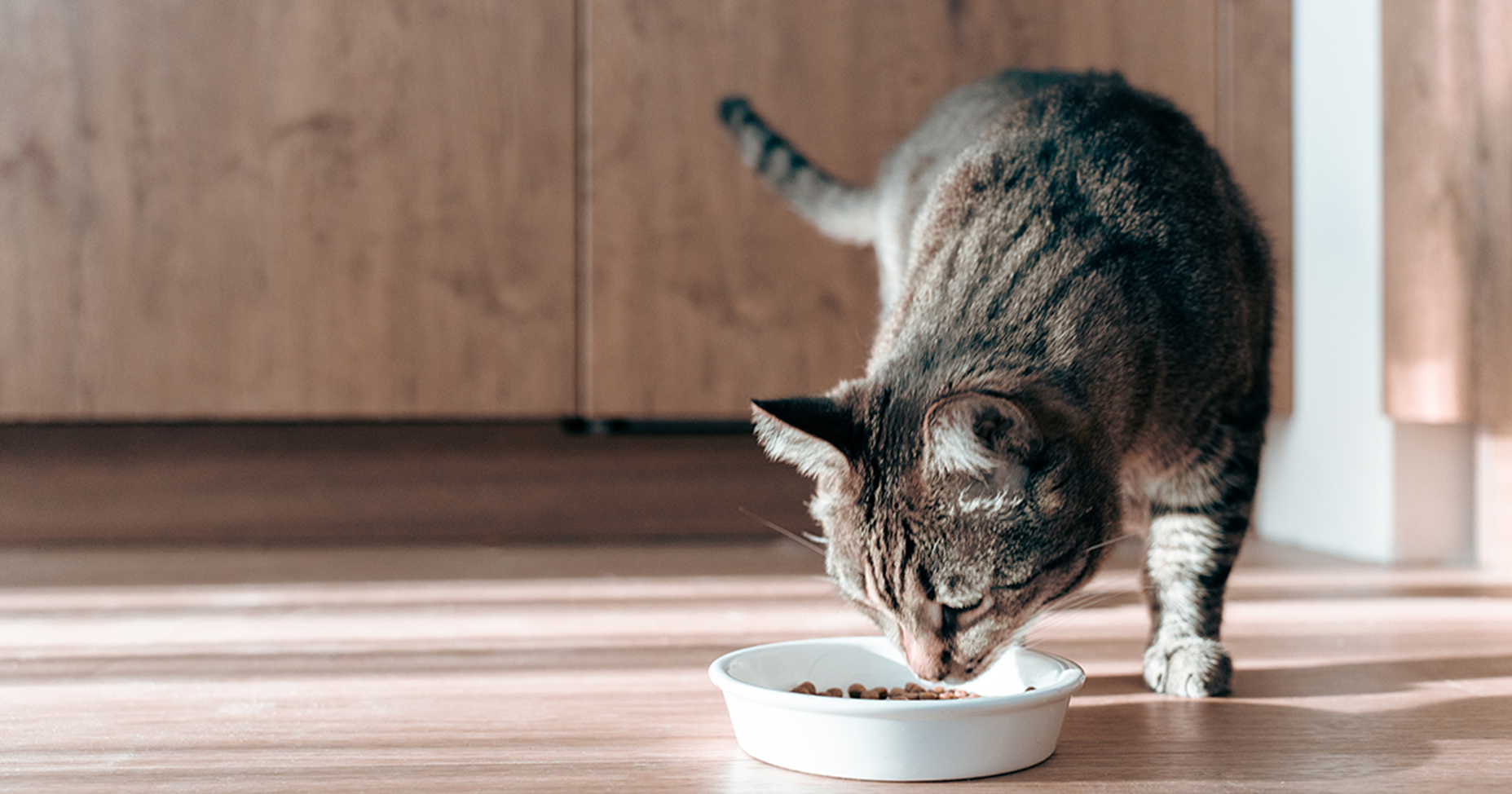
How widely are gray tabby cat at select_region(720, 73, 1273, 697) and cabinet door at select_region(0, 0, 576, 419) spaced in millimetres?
948

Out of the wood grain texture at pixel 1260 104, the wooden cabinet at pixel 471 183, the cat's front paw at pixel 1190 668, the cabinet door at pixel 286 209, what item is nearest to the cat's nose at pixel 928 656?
the cat's front paw at pixel 1190 668

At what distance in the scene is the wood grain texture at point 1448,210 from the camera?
5.20 ft

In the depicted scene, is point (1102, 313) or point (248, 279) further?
point (248, 279)

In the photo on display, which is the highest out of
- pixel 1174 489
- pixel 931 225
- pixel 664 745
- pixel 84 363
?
pixel 931 225

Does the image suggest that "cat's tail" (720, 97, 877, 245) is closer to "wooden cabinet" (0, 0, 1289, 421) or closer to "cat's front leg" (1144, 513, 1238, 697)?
"wooden cabinet" (0, 0, 1289, 421)

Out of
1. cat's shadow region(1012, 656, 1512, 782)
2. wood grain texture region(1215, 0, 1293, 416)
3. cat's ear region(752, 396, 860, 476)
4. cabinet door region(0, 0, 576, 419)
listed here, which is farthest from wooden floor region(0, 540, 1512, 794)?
wood grain texture region(1215, 0, 1293, 416)

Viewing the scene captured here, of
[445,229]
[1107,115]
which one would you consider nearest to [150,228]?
[445,229]

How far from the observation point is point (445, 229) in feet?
6.33

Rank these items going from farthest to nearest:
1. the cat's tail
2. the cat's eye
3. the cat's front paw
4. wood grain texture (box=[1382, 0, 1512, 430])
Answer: the cat's tail
wood grain texture (box=[1382, 0, 1512, 430])
the cat's front paw
the cat's eye

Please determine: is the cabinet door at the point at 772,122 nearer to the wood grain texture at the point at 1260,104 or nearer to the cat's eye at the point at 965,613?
the wood grain texture at the point at 1260,104

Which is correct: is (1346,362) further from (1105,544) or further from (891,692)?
(891,692)

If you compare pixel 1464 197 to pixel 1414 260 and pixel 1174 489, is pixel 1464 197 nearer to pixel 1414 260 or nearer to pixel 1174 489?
pixel 1414 260

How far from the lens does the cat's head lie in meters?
0.79

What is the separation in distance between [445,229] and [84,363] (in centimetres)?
62
